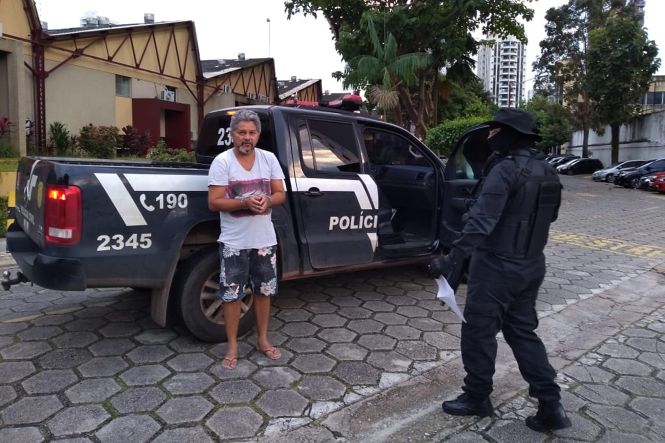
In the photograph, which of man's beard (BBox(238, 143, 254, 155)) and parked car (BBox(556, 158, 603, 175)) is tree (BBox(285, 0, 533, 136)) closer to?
man's beard (BBox(238, 143, 254, 155))

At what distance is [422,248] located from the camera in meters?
5.04

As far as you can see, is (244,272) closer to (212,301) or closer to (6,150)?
(212,301)

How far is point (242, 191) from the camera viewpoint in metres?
3.27

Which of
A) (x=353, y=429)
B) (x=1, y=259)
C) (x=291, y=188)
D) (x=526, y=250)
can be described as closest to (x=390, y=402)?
(x=353, y=429)

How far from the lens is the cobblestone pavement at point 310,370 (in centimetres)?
273

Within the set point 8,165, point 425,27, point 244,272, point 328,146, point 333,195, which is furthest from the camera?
point 425,27

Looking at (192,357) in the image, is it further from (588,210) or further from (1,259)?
(588,210)

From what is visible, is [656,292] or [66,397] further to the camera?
[656,292]

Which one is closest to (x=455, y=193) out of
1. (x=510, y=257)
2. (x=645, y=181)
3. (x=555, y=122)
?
(x=510, y=257)

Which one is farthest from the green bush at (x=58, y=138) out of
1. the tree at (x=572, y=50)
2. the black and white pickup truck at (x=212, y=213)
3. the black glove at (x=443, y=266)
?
the tree at (x=572, y=50)

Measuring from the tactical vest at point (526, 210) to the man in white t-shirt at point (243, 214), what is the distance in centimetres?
143

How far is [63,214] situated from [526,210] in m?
2.59

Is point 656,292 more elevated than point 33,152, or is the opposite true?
point 33,152

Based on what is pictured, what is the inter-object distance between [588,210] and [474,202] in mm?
12951
